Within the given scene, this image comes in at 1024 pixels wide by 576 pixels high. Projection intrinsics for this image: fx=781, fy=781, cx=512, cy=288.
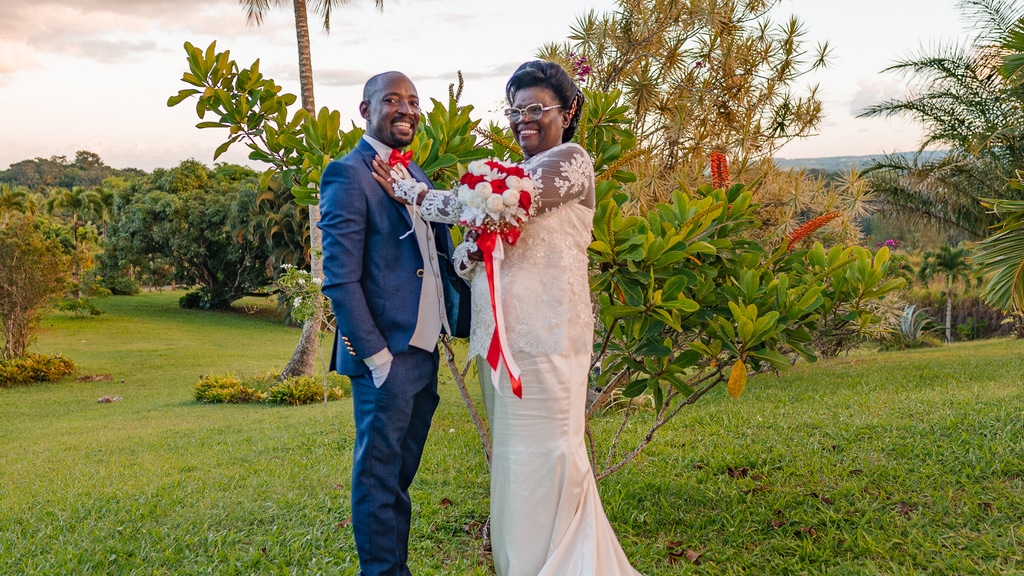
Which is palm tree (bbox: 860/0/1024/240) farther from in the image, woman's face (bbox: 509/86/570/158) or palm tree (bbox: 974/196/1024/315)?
woman's face (bbox: 509/86/570/158)

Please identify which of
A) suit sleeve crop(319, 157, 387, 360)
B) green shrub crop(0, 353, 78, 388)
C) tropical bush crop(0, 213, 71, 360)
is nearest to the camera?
suit sleeve crop(319, 157, 387, 360)

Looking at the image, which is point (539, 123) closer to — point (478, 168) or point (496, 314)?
point (478, 168)

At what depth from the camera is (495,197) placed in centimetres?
256

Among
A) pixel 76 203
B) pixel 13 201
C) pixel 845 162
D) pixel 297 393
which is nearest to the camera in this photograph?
pixel 297 393

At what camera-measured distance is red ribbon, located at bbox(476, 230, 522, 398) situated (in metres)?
2.72

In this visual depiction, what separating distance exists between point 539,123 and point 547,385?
0.96 meters

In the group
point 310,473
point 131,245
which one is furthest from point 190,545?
point 131,245

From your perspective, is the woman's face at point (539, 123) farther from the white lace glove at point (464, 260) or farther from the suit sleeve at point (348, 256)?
the suit sleeve at point (348, 256)

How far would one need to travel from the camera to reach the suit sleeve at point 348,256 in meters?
2.71

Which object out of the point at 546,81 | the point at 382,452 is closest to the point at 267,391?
the point at 382,452

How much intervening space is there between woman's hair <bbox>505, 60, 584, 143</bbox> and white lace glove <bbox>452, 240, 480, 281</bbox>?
587mm

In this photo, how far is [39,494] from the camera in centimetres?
587

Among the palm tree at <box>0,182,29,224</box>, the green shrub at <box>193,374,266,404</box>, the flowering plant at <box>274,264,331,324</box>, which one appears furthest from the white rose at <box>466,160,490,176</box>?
the palm tree at <box>0,182,29,224</box>

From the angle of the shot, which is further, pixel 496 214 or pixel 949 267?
pixel 949 267
